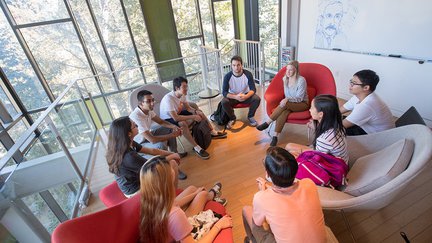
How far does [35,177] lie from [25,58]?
3741mm

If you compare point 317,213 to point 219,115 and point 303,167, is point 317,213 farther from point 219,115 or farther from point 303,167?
point 219,115

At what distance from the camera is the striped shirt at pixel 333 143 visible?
4.85ft

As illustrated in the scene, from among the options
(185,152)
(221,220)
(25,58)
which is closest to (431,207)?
(221,220)

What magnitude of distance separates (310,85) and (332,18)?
1.57m

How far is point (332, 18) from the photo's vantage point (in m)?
3.54

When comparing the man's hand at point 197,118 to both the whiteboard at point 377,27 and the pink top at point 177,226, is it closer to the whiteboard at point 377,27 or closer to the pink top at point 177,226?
the pink top at point 177,226

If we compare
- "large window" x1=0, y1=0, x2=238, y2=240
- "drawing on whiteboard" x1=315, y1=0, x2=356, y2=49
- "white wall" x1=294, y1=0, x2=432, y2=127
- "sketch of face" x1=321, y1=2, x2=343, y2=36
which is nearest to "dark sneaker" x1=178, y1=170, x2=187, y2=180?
"large window" x1=0, y1=0, x2=238, y2=240

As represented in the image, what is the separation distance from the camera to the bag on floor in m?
2.80

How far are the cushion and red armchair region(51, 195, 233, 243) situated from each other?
0.88 metres

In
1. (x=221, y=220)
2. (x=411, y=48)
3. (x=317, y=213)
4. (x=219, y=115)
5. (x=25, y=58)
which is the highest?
(x=25, y=58)

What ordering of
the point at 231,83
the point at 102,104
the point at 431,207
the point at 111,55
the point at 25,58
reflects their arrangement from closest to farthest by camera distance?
the point at 431,207
the point at 231,83
the point at 102,104
the point at 25,58
the point at 111,55

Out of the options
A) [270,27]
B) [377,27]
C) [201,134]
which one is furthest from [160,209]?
[270,27]

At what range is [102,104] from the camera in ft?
11.8

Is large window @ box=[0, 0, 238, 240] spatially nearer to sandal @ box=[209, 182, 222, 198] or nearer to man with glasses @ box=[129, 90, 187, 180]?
man with glasses @ box=[129, 90, 187, 180]
